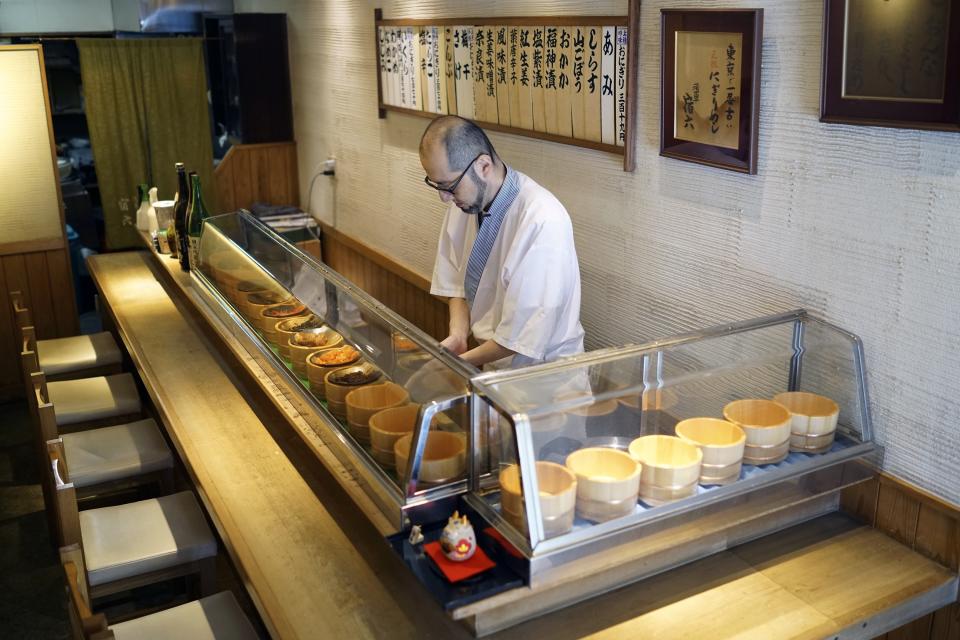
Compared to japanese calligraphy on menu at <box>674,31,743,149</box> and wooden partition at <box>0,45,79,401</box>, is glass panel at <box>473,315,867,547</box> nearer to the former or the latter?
japanese calligraphy on menu at <box>674,31,743,149</box>

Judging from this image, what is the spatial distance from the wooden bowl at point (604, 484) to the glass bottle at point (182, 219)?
10.00 feet

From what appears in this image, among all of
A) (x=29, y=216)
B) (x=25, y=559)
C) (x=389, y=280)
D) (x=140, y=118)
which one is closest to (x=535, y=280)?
(x=389, y=280)

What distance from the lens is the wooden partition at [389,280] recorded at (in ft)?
15.8

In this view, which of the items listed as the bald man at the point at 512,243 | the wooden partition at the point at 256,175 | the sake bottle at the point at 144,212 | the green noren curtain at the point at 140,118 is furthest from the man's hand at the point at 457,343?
the green noren curtain at the point at 140,118

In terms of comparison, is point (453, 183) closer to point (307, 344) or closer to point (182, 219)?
point (307, 344)

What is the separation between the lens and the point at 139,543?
2896mm

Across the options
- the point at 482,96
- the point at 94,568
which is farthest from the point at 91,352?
the point at 482,96

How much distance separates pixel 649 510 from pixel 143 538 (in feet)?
5.77

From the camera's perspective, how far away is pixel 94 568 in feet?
9.12

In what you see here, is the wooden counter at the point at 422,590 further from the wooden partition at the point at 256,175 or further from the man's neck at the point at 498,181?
the wooden partition at the point at 256,175

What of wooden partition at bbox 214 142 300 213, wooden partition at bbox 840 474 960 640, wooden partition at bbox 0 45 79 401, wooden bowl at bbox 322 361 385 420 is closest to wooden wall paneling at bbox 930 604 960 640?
wooden partition at bbox 840 474 960 640

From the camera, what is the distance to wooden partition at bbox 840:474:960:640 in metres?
2.22

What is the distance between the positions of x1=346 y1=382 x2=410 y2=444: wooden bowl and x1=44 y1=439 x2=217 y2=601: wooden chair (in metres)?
0.85

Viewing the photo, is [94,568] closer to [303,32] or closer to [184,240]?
[184,240]
